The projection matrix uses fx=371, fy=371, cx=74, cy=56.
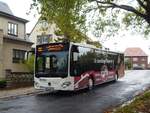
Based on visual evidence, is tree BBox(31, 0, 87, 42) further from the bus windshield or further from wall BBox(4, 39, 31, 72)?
wall BBox(4, 39, 31, 72)

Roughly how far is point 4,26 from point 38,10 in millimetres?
23220

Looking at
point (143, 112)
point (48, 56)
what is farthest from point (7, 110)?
point (48, 56)

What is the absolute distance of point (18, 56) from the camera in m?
39.2

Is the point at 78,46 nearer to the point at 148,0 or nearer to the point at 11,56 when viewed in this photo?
the point at 148,0

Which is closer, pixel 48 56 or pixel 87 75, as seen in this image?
pixel 48 56

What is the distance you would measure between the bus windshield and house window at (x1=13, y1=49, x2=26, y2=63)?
53.5 feet

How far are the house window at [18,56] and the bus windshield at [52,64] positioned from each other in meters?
16.3

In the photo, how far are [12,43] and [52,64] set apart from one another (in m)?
16.6

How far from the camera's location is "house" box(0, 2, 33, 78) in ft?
119

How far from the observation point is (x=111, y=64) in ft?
101

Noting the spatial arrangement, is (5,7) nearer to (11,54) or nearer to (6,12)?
(6,12)

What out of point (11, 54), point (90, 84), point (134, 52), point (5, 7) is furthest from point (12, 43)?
point (134, 52)

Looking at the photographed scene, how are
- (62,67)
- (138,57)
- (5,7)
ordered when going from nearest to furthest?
(62,67)
(5,7)
(138,57)

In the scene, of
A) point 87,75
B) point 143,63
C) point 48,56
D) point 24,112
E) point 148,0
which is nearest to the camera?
point 24,112
